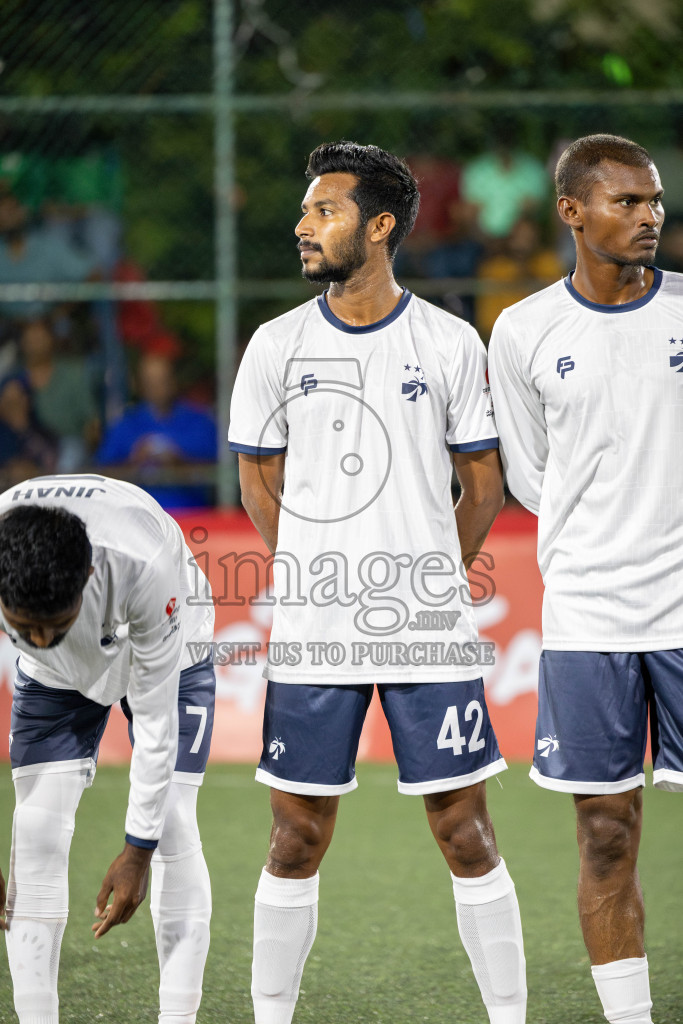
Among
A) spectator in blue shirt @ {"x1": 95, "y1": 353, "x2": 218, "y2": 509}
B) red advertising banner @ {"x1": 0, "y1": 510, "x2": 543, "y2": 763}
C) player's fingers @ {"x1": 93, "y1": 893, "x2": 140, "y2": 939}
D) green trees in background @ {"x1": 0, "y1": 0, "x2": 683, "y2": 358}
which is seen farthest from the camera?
green trees in background @ {"x1": 0, "y1": 0, "x2": 683, "y2": 358}

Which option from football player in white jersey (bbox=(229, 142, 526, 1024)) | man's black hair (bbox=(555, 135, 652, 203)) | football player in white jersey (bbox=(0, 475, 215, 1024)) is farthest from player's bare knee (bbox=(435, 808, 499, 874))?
man's black hair (bbox=(555, 135, 652, 203))

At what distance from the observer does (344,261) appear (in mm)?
3250

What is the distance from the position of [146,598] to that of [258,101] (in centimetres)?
538

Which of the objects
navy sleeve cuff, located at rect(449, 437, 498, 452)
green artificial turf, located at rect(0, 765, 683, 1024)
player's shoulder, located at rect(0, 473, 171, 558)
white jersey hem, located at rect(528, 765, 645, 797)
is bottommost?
green artificial turf, located at rect(0, 765, 683, 1024)

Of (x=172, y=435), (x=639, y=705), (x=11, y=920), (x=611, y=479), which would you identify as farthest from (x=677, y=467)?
(x=172, y=435)

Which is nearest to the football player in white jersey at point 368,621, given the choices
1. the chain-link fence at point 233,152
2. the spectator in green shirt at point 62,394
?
the chain-link fence at point 233,152

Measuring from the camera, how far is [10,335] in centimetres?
766

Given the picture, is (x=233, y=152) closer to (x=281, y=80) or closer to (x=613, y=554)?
(x=281, y=80)

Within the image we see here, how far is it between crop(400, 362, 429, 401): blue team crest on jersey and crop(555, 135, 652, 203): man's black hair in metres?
0.57

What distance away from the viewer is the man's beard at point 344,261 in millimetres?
3250

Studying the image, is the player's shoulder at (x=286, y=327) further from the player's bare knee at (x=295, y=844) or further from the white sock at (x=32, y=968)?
the white sock at (x=32, y=968)

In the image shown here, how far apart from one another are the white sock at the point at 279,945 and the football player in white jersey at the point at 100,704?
163 millimetres

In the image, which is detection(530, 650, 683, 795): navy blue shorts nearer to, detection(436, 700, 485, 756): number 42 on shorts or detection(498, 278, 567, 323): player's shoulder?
detection(436, 700, 485, 756): number 42 on shorts

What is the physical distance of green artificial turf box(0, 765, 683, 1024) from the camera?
3.71 m
